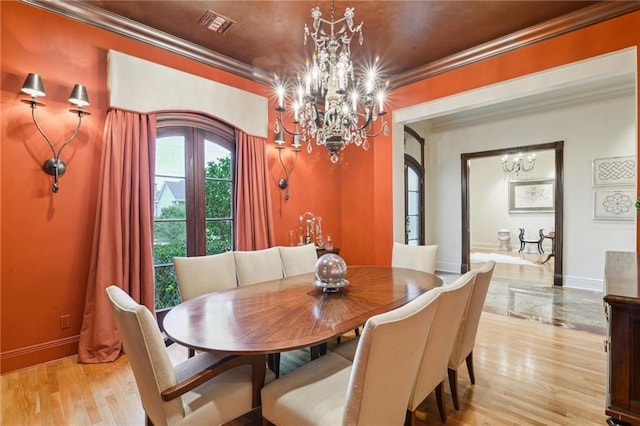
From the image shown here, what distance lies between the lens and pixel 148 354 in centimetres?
133

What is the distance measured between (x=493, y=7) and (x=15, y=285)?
495 cm

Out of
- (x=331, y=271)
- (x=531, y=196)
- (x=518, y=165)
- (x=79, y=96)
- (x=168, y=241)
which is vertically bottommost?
(x=331, y=271)

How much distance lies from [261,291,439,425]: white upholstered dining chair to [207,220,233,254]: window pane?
260cm

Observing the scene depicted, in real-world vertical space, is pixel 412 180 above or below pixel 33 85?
below

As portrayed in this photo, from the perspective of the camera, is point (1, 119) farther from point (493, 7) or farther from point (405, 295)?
point (493, 7)

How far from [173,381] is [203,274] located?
1304mm

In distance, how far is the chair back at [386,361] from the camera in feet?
3.78

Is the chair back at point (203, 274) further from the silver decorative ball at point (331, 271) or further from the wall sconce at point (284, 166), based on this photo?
the wall sconce at point (284, 166)

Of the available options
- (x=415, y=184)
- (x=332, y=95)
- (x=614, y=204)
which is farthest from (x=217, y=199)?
(x=614, y=204)

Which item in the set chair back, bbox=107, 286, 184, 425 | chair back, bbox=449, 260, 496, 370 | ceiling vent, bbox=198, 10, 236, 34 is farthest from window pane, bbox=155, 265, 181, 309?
chair back, bbox=449, 260, 496, 370

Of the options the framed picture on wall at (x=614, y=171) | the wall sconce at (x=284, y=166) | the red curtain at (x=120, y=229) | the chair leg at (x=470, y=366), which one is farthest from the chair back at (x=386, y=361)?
the framed picture on wall at (x=614, y=171)

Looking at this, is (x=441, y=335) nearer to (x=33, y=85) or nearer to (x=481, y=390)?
(x=481, y=390)

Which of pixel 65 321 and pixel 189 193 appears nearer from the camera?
pixel 65 321

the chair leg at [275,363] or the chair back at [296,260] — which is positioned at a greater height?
the chair back at [296,260]
